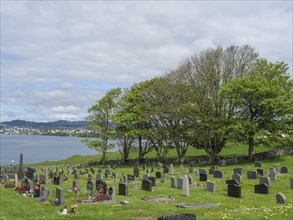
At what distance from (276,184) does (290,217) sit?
1218 cm

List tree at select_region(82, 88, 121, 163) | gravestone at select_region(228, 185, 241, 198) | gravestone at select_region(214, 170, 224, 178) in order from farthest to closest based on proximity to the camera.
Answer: tree at select_region(82, 88, 121, 163), gravestone at select_region(214, 170, 224, 178), gravestone at select_region(228, 185, 241, 198)

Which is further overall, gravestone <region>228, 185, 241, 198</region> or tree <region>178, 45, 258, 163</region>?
tree <region>178, 45, 258, 163</region>

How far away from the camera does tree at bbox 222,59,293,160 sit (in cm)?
4088

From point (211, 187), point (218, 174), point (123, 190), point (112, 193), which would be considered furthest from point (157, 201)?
point (218, 174)

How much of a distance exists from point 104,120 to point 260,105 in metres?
23.9

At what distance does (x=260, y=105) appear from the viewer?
4122cm

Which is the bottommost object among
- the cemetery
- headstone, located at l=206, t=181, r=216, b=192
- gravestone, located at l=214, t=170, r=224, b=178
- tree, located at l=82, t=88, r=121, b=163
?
the cemetery

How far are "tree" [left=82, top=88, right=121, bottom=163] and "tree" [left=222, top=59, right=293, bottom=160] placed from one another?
61.9 feet

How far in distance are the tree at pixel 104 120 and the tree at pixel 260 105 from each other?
61.9ft

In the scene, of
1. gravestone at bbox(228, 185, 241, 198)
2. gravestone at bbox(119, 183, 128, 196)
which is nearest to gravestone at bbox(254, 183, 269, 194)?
gravestone at bbox(228, 185, 241, 198)

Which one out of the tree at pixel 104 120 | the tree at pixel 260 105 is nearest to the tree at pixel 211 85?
the tree at pixel 260 105

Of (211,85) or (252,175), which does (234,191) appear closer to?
(252,175)

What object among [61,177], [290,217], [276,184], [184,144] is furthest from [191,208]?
[184,144]

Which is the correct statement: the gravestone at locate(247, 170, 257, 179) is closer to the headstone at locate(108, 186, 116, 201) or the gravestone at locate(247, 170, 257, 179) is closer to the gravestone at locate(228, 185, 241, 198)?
the gravestone at locate(228, 185, 241, 198)
